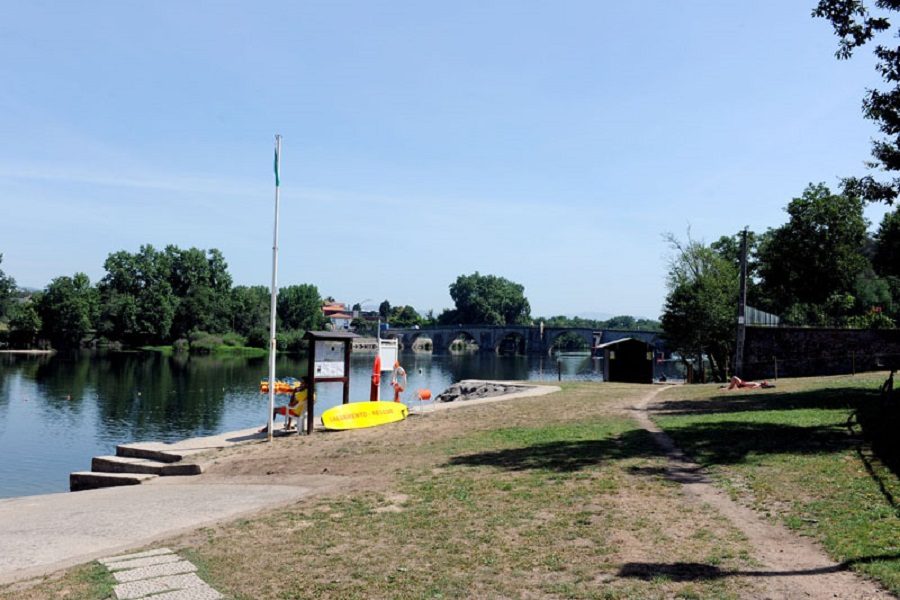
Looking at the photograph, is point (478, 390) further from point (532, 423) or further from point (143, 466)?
point (143, 466)

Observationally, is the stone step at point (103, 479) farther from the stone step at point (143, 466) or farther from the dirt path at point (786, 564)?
the dirt path at point (786, 564)

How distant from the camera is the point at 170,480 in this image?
15.3 metres

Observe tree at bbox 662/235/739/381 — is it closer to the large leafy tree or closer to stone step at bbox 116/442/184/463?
stone step at bbox 116/442/184/463

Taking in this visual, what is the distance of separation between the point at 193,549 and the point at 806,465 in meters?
9.77

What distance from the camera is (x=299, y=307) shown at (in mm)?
137750

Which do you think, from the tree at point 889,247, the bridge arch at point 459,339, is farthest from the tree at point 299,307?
the tree at point 889,247

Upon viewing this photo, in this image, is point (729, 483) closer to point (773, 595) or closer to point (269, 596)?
point (773, 595)

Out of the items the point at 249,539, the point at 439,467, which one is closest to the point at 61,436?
the point at 439,467

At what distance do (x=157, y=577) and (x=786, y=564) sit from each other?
267 inches

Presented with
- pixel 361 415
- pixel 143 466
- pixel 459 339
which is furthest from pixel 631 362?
pixel 459 339

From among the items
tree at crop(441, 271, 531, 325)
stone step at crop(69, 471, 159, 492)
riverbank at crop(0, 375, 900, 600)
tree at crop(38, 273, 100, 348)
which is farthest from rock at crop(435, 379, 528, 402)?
tree at crop(441, 271, 531, 325)

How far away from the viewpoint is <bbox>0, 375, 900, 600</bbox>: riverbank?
7125 mm

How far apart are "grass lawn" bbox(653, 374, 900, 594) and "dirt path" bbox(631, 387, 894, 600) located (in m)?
0.18

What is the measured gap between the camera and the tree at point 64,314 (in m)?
104
